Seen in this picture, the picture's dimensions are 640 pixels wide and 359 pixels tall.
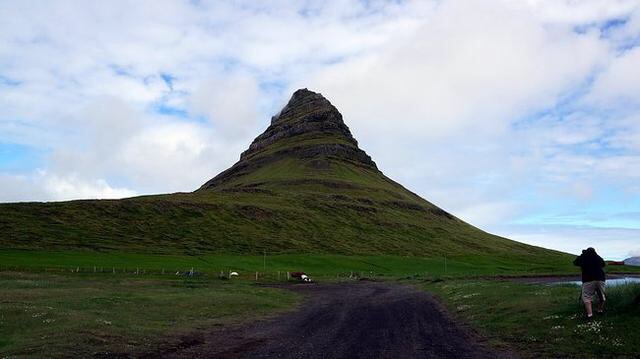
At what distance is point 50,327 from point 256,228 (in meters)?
140

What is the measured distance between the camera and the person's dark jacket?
23.3 m

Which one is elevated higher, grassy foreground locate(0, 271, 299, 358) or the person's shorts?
the person's shorts

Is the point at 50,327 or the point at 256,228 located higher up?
the point at 256,228

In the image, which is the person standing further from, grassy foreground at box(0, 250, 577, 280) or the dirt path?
grassy foreground at box(0, 250, 577, 280)

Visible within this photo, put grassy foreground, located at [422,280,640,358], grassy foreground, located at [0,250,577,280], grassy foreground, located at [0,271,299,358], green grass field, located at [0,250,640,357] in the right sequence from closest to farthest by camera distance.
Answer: grassy foreground, located at [422,280,640,358]
grassy foreground, located at [0,271,299,358]
green grass field, located at [0,250,640,357]
grassy foreground, located at [0,250,577,280]

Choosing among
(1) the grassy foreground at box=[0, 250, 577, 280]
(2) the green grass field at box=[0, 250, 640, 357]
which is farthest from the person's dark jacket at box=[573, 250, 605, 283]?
(1) the grassy foreground at box=[0, 250, 577, 280]

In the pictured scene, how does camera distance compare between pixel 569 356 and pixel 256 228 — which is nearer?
pixel 569 356

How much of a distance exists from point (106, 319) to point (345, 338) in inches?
533

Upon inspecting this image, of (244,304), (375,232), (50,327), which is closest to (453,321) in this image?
(244,304)

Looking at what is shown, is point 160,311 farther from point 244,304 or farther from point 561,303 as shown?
point 561,303

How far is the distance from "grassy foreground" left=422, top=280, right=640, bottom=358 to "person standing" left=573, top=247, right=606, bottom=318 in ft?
1.99

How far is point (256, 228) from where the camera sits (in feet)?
537

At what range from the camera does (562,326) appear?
23.4 m

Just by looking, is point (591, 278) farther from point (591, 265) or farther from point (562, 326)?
point (562, 326)
